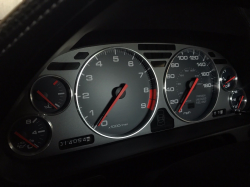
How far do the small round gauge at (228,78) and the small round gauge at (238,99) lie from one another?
8cm

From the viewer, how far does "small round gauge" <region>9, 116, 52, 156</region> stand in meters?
1.52

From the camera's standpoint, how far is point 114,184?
150 cm

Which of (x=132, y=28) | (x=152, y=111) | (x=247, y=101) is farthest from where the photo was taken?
(x=247, y=101)

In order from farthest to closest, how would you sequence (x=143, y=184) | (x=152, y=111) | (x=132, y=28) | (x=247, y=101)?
(x=247, y=101)
(x=152, y=111)
(x=132, y=28)
(x=143, y=184)

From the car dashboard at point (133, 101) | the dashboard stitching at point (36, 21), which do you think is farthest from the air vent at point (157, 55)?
the dashboard stitching at point (36, 21)

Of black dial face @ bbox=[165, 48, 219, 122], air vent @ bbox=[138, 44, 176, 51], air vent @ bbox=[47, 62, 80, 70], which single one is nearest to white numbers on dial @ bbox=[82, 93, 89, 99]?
air vent @ bbox=[47, 62, 80, 70]

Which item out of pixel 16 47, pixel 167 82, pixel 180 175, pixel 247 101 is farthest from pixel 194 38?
pixel 16 47

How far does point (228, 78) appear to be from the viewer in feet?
8.28

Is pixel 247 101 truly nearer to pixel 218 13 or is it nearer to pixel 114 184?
pixel 218 13

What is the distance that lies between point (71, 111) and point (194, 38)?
1315 millimetres

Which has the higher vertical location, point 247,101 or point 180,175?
point 247,101

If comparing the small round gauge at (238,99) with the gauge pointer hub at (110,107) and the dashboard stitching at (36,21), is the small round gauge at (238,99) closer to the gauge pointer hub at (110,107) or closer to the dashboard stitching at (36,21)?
the gauge pointer hub at (110,107)

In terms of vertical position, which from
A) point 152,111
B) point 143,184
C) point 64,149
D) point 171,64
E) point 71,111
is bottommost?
point 143,184

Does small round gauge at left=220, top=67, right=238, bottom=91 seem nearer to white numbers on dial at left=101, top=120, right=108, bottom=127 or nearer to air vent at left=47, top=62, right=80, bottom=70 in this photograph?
white numbers on dial at left=101, top=120, right=108, bottom=127
